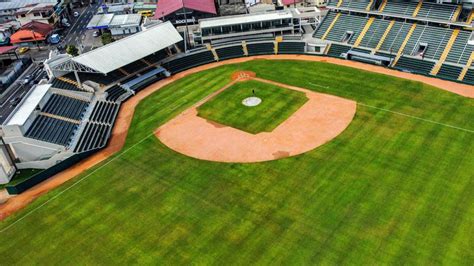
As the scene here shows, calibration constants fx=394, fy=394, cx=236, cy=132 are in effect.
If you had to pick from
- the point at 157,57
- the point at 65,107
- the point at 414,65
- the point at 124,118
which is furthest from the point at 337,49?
the point at 65,107

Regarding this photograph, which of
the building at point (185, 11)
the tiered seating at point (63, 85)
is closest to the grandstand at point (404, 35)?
the building at point (185, 11)

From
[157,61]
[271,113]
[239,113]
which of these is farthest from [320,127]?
[157,61]

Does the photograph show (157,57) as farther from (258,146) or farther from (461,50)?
(461,50)

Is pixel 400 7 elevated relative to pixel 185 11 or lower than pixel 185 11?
lower

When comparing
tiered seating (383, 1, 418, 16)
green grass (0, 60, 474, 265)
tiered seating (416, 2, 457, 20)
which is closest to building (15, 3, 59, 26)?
green grass (0, 60, 474, 265)

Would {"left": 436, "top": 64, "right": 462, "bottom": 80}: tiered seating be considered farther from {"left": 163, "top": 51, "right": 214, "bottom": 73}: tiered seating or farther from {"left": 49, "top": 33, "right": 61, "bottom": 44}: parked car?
{"left": 49, "top": 33, "right": 61, "bottom": 44}: parked car

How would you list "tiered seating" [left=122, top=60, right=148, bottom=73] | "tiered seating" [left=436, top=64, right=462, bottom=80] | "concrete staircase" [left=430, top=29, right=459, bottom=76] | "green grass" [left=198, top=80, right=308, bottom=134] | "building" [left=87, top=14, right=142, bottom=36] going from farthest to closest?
1. "building" [left=87, top=14, right=142, bottom=36]
2. "tiered seating" [left=122, top=60, right=148, bottom=73]
3. "concrete staircase" [left=430, top=29, right=459, bottom=76]
4. "tiered seating" [left=436, top=64, right=462, bottom=80]
5. "green grass" [left=198, top=80, right=308, bottom=134]
